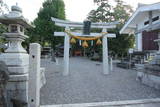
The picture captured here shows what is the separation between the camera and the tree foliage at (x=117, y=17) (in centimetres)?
1447

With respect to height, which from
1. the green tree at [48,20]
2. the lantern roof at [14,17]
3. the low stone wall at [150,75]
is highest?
the green tree at [48,20]

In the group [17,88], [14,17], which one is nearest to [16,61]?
[17,88]

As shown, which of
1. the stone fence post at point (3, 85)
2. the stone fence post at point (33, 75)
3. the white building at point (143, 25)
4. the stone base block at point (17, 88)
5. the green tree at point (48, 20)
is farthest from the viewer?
the green tree at point (48, 20)

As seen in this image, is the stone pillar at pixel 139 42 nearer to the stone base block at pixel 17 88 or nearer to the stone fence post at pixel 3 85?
the stone base block at pixel 17 88

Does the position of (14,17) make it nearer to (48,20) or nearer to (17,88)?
(17,88)

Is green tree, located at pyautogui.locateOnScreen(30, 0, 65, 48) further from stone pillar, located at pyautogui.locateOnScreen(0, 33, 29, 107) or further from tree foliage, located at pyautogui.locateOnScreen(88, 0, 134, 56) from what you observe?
stone pillar, located at pyautogui.locateOnScreen(0, 33, 29, 107)

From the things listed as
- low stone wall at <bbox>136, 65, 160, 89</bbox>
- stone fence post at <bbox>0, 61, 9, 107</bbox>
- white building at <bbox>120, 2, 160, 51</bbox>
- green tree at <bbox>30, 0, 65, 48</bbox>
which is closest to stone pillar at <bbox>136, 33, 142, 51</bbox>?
white building at <bbox>120, 2, 160, 51</bbox>

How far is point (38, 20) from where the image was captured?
17422mm

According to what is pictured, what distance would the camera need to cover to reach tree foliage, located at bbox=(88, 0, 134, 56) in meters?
14.5

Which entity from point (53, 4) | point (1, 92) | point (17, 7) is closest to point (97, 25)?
point (17, 7)

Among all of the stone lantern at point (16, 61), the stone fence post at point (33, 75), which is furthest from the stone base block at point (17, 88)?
the stone fence post at point (33, 75)

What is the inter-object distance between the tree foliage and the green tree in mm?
4811

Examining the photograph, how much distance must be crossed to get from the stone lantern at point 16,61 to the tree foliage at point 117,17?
12570mm

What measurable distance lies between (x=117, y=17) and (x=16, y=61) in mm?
14782
